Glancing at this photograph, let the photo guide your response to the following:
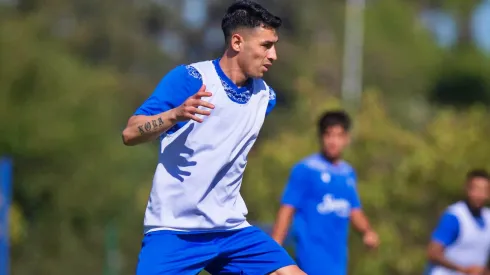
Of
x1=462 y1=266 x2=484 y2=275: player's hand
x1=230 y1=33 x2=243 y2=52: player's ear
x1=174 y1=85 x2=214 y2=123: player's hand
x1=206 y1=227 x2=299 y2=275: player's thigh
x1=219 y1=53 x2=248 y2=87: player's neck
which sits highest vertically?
x1=230 y1=33 x2=243 y2=52: player's ear

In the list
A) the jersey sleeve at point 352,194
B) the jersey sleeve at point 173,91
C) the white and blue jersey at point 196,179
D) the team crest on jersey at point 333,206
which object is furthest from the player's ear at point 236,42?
the jersey sleeve at point 352,194

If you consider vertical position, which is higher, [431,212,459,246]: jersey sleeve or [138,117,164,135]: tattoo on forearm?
[138,117,164,135]: tattoo on forearm

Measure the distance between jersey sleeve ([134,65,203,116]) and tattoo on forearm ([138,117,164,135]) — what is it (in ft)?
0.32

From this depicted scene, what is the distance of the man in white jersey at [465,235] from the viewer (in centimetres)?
1077

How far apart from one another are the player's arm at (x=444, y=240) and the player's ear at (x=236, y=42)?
4.77 metres

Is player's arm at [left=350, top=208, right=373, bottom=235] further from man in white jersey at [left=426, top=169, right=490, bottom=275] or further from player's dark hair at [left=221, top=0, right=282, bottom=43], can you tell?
player's dark hair at [left=221, top=0, right=282, bottom=43]

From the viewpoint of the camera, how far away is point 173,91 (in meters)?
6.34

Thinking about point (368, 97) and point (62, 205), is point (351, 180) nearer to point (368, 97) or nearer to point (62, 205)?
point (368, 97)

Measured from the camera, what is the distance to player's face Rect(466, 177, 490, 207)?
35.3ft

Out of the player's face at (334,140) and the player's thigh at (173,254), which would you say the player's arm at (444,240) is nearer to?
the player's face at (334,140)

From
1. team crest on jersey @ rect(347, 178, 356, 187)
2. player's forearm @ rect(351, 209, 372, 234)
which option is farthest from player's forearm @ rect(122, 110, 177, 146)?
player's forearm @ rect(351, 209, 372, 234)

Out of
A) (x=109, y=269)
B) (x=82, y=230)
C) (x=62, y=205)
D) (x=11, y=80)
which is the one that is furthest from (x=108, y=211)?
(x=109, y=269)

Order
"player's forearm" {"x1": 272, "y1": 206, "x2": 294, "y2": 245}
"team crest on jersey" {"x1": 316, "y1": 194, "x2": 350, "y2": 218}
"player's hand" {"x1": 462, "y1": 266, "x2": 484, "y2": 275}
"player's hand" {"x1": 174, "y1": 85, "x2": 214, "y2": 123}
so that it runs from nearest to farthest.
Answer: "player's hand" {"x1": 174, "y1": 85, "x2": 214, "y2": 123}
"player's forearm" {"x1": 272, "y1": 206, "x2": 294, "y2": 245}
"team crest on jersey" {"x1": 316, "y1": 194, "x2": 350, "y2": 218}
"player's hand" {"x1": 462, "y1": 266, "x2": 484, "y2": 275}

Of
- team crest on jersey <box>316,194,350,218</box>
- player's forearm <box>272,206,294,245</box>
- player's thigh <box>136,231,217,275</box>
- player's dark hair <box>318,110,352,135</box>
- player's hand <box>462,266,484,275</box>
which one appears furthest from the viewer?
player's hand <box>462,266,484,275</box>
